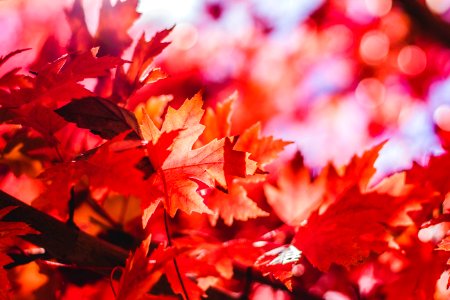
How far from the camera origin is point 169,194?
65 centimetres

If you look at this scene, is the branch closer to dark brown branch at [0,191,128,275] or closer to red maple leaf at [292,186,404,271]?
dark brown branch at [0,191,128,275]

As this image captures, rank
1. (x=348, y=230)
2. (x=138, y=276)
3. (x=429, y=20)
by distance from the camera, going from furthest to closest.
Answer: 1. (x=429, y=20)
2. (x=348, y=230)
3. (x=138, y=276)

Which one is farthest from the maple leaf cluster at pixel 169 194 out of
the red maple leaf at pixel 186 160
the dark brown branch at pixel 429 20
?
the dark brown branch at pixel 429 20

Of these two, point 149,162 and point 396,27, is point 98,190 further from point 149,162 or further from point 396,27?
point 396,27

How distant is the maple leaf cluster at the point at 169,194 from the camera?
0.63m

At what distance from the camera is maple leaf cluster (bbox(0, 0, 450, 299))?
630mm

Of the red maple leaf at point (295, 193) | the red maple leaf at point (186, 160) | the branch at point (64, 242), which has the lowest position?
the red maple leaf at point (295, 193)

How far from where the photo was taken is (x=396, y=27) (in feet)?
7.66

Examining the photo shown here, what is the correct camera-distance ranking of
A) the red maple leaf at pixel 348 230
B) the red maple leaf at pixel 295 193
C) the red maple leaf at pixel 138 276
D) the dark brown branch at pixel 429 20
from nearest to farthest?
1. the red maple leaf at pixel 138 276
2. the red maple leaf at pixel 348 230
3. the red maple leaf at pixel 295 193
4. the dark brown branch at pixel 429 20

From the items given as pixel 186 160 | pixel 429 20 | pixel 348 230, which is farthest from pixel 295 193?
pixel 429 20

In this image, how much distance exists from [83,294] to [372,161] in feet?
2.03

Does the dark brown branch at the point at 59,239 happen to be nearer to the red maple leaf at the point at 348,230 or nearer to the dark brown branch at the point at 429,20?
the red maple leaf at the point at 348,230

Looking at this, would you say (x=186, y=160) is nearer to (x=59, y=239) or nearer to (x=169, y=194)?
(x=169, y=194)

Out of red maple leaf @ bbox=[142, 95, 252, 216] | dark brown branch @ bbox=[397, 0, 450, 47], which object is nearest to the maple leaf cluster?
red maple leaf @ bbox=[142, 95, 252, 216]
